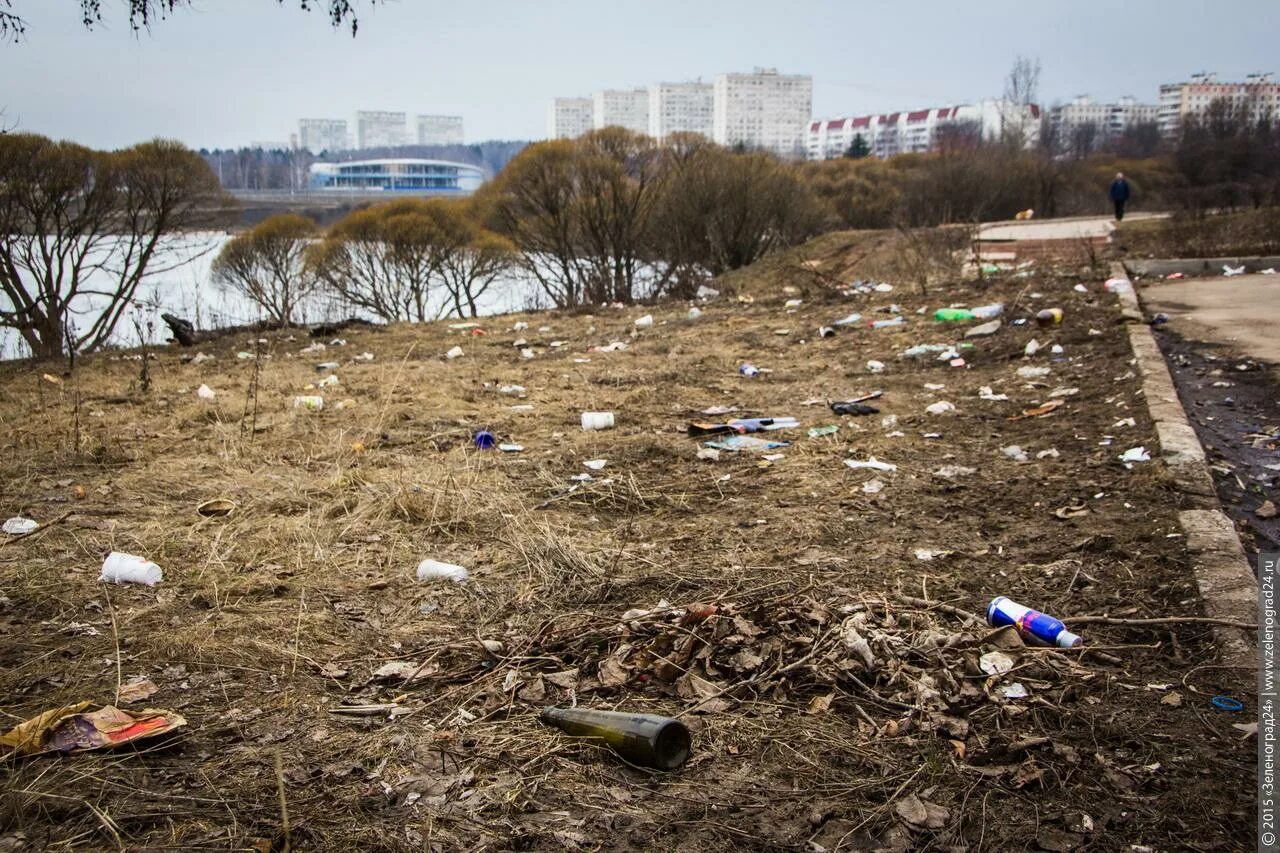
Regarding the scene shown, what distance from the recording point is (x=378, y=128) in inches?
3406

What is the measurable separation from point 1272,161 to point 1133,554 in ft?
88.6

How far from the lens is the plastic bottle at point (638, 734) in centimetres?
185

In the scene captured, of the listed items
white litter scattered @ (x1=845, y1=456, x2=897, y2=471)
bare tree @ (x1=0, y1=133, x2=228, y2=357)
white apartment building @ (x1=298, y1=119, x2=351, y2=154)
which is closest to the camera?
white litter scattered @ (x1=845, y1=456, x2=897, y2=471)

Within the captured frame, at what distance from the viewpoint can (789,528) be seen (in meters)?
3.26

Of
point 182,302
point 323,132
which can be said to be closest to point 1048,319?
point 182,302

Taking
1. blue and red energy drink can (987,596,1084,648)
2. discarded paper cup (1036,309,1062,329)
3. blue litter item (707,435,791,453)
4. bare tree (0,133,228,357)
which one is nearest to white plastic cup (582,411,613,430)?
blue litter item (707,435,791,453)

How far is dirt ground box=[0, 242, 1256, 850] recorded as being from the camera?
1684 millimetres

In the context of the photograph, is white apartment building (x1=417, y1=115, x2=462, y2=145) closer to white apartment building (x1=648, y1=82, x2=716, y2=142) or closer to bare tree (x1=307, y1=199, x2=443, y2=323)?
white apartment building (x1=648, y1=82, x2=716, y2=142)

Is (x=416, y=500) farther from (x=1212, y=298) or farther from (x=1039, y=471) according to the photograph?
(x=1212, y=298)

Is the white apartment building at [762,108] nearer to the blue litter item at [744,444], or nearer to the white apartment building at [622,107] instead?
the white apartment building at [622,107]

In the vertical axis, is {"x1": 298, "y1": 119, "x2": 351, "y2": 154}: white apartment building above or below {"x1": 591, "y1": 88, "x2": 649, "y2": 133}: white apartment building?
below

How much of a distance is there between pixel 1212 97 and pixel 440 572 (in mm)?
62520

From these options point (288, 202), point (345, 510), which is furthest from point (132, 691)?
point (288, 202)

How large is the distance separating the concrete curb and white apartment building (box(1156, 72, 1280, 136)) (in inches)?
1359
